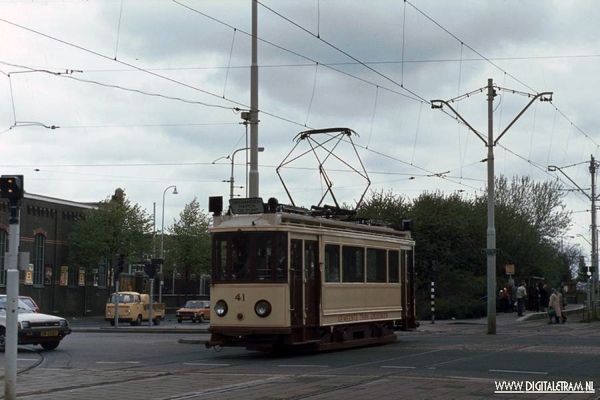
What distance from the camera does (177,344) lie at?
27.4 meters

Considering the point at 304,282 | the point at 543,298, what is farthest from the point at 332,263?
the point at 543,298

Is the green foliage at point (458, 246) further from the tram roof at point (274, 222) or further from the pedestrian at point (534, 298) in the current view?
the tram roof at point (274, 222)

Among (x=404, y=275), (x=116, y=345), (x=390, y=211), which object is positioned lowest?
(x=116, y=345)

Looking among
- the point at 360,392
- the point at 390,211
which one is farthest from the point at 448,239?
the point at 360,392

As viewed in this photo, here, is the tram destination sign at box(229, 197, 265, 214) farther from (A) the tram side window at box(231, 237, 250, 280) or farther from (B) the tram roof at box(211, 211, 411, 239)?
(A) the tram side window at box(231, 237, 250, 280)

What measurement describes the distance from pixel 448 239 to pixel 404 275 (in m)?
26.1

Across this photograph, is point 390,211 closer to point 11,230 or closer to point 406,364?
point 406,364

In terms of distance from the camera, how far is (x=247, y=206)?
21672mm

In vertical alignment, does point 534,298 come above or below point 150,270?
below

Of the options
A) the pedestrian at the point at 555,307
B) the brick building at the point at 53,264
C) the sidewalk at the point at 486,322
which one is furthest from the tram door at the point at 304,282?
the brick building at the point at 53,264

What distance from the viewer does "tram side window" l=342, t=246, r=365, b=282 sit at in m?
23.4

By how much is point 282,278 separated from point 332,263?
2.25m

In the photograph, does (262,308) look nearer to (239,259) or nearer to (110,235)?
(239,259)

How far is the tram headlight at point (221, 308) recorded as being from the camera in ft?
69.9
